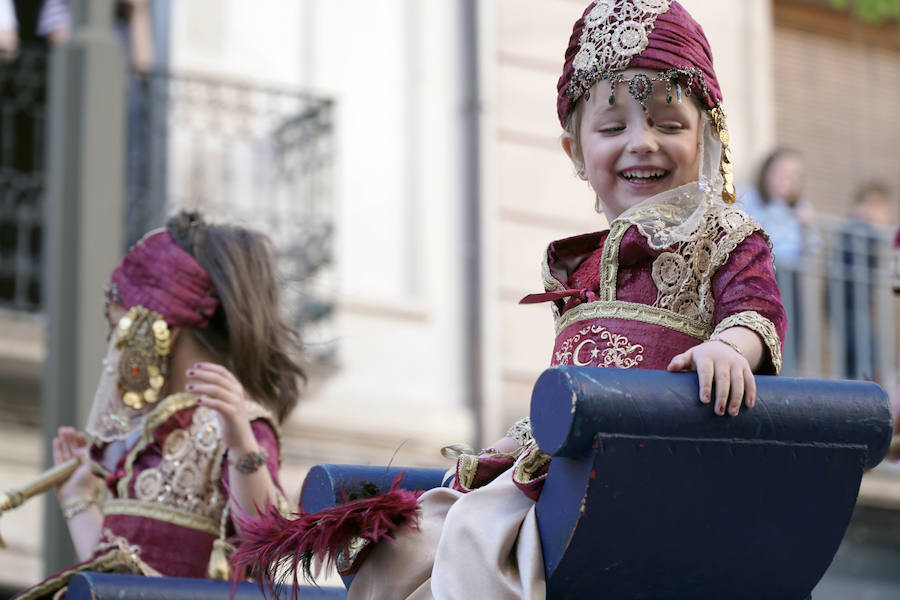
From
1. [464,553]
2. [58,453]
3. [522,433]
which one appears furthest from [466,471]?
[58,453]

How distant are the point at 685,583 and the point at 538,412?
0.39 metres

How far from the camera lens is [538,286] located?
32.0ft

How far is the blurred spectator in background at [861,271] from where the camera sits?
10.9 metres

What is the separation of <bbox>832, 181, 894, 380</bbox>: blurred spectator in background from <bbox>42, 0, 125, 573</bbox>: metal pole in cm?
635

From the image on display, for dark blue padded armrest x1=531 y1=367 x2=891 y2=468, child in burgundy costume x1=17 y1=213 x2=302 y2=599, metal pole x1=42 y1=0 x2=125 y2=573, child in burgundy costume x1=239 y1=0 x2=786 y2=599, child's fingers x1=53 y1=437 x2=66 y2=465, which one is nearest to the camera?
dark blue padded armrest x1=531 y1=367 x2=891 y2=468

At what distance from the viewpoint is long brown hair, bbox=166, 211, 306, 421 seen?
4.30 metres

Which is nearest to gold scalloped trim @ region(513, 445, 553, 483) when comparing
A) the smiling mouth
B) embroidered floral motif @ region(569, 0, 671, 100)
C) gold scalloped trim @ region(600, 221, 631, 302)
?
gold scalloped trim @ region(600, 221, 631, 302)

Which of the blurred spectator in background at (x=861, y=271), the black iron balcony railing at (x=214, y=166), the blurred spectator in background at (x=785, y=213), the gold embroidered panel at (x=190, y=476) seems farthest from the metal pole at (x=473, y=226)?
the gold embroidered panel at (x=190, y=476)

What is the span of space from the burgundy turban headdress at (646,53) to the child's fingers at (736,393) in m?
0.63

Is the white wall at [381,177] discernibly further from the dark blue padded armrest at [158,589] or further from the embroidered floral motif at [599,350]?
the embroidered floral motif at [599,350]

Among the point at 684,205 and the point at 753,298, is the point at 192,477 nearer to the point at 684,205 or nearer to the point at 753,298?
the point at 684,205

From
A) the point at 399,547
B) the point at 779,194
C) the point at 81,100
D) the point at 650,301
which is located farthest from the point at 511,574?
the point at 779,194

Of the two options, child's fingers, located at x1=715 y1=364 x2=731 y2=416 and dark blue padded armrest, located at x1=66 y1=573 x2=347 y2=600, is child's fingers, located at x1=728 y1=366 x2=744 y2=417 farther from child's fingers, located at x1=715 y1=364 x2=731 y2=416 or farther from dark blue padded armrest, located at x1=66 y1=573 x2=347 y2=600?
dark blue padded armrest, located at x1=66 y1=573 x2=347 y2=600

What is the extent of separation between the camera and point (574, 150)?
11.1 feet
